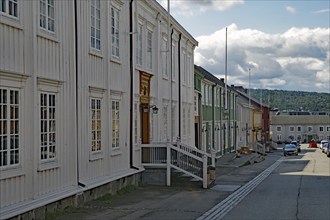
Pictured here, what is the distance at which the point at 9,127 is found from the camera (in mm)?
12508

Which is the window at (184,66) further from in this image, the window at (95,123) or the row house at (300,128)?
the row house at (300,128)

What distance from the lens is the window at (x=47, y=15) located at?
14.3 meters

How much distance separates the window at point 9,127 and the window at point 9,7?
1655 mm

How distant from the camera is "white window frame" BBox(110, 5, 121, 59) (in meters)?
20.3

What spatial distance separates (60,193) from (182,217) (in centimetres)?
324

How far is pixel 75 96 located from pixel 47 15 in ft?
8.51

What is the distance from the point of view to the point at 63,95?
15406mm

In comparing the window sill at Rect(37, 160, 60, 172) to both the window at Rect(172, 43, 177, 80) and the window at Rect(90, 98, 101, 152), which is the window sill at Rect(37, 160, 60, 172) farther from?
the window at Rect(172, 43, 177, 80)

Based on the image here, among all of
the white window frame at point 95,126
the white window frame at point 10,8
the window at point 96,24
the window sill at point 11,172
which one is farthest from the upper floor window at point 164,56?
the window sill at point 11,172

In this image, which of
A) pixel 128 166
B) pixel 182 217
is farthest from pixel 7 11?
pixel 128 166

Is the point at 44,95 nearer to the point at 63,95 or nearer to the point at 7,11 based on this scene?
the point at 63,95

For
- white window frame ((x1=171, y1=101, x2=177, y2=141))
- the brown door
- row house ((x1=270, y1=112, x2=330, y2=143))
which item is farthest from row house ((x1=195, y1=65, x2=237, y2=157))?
row house ((x1=270, y1=112, x2=330, y2=143))

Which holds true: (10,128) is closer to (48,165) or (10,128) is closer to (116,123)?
(48,165)

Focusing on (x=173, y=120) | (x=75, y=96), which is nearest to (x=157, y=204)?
(x=75, y=96)
